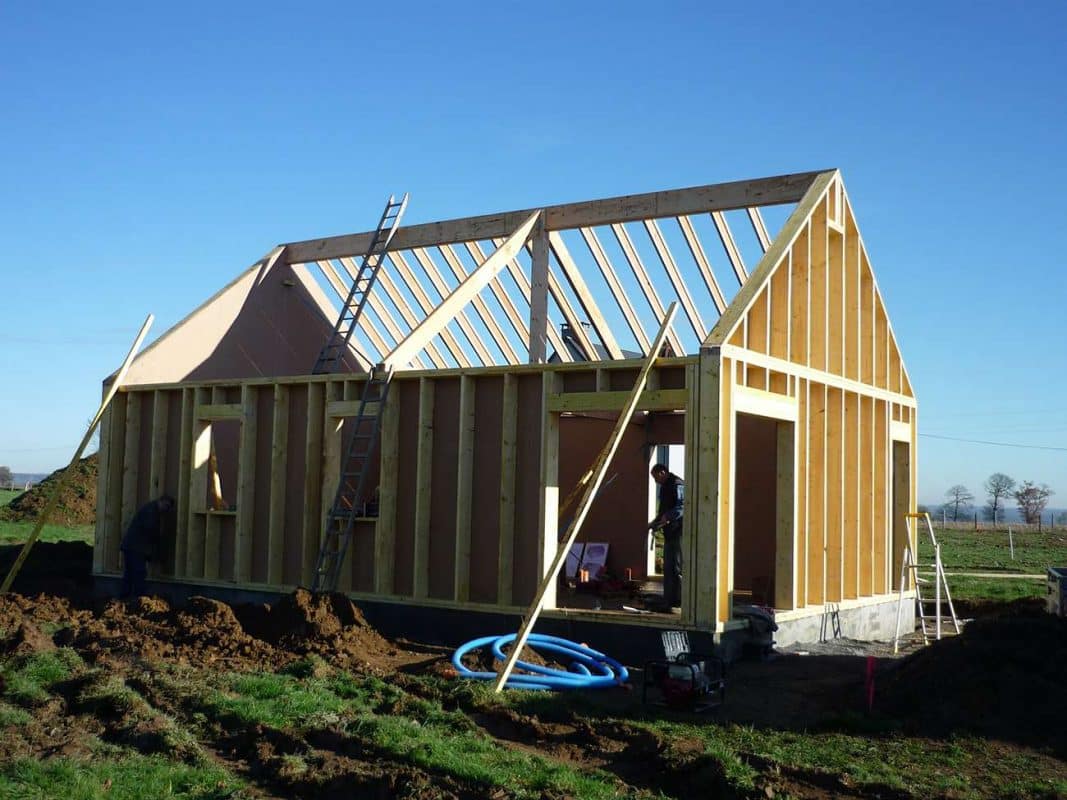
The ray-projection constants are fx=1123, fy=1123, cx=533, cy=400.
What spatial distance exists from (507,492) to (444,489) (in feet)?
3.32

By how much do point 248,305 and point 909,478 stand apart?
10.2 m

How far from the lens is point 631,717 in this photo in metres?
8.26

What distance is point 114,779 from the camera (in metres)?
6.17

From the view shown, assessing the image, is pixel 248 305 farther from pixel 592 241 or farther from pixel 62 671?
pixel 62 671

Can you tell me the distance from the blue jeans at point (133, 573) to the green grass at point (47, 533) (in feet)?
27.8

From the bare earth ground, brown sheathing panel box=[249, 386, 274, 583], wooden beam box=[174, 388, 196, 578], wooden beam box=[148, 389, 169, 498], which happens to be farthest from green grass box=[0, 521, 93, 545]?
the bare earth ground

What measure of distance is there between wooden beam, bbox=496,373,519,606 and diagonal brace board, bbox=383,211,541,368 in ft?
5.03

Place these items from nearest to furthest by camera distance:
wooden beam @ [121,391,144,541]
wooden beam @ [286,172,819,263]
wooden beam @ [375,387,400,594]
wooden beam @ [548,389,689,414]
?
wooden beam @ [548,389,689,414], wooden beam @ [375,387,400,594], wooden beam @ [286,172,819,263], wooden beam @ [121,391,144,541]

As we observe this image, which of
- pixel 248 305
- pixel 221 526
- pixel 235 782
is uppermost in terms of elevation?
pixel 248 305

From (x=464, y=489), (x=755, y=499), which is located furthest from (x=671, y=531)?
(x=755, y=499)

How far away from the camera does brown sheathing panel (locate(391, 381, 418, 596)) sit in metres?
12.9

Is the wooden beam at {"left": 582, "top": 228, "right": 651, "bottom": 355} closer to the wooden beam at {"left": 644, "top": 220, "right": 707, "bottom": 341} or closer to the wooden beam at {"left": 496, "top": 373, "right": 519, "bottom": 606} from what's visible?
the wooden beam at {"left": 644, "top": 220, "right": 707, "bottom": 341}

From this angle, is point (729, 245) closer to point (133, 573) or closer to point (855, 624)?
point (855, 624)

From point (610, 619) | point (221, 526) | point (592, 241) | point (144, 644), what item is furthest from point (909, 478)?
point (144, 644)
